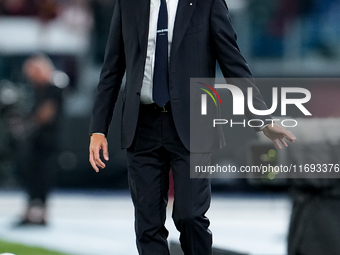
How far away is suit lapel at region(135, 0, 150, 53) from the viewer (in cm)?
249

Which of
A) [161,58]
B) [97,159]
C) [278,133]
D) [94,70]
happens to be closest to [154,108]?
[161,58]

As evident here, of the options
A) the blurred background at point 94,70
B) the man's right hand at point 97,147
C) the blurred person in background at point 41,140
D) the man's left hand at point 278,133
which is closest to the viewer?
the man's left hand at point 278,133

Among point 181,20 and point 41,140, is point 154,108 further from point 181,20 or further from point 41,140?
point 41,140

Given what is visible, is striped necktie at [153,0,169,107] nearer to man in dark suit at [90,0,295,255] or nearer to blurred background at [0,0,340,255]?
man in dark suit at [90,0,295,255]

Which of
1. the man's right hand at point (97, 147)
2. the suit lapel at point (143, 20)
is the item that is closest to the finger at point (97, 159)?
the man's right hand at point (97, 147)

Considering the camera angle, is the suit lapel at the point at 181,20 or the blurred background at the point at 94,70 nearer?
the suit lapel at the point at 181,20

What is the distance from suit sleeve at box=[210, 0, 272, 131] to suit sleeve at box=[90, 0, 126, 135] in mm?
446

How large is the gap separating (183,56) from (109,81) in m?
0.38

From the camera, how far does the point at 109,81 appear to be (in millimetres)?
2604

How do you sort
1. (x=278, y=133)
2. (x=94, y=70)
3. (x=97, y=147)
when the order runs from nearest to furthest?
1. (x=278, y=133)
2. (x=97, y=147)
3. (x=94, y=70)

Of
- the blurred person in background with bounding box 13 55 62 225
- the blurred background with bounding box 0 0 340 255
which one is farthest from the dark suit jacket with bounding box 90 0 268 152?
the blurred background with bounding box 0 0 340 255

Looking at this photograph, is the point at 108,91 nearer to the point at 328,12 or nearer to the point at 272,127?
the point at 272,127

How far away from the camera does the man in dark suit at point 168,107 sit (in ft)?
8.03

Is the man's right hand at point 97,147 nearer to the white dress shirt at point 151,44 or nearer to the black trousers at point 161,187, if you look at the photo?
the black trousers at point 161,187
